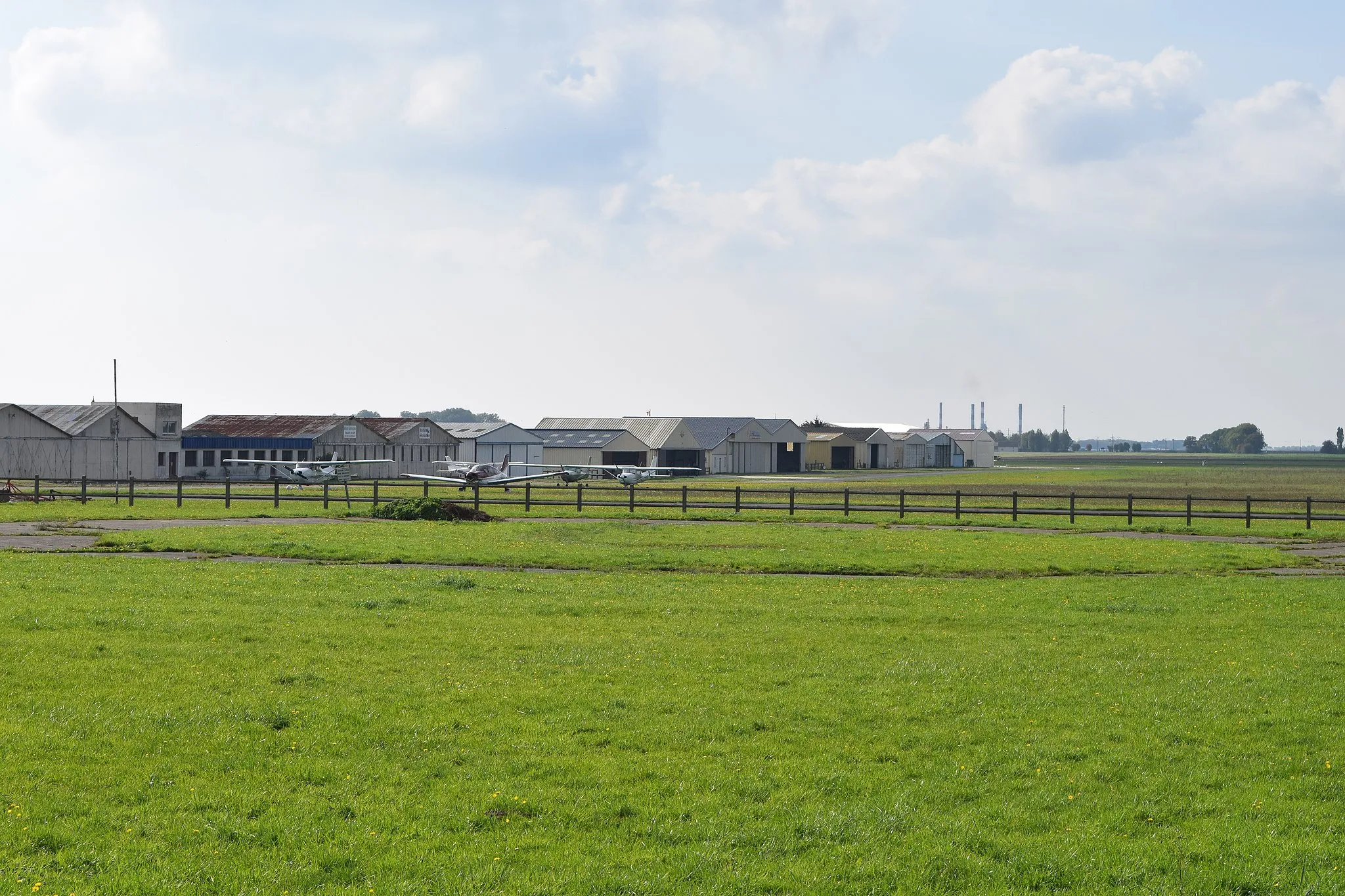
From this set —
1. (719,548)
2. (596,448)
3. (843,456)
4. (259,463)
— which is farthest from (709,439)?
(719,548)

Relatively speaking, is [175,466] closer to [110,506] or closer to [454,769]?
[110,506]

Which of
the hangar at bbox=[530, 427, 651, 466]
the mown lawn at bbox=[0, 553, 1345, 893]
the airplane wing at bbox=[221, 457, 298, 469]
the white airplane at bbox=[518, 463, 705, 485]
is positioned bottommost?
the mown lawn at bbox=[0, 553, 1345, 893]

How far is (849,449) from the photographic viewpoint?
475 ft

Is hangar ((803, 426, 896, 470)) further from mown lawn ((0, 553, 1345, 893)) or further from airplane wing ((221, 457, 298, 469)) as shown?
mown lawn ((0, 553, 1345, 893))

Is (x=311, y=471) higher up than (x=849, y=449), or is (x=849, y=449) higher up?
(x=849, y=449)

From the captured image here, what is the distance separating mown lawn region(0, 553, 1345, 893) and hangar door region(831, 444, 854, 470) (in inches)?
4821

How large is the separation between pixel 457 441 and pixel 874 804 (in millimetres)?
94704

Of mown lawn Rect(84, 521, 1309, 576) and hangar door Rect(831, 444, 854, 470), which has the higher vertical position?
hangar door Rect(831, 444, 854, 470)

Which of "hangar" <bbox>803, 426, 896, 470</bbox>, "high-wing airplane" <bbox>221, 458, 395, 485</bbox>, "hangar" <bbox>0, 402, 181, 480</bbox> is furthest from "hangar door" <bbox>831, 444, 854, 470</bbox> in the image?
"hangar" <bbox>0, 402, 181, 480</bbox>

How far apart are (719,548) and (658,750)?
20.9 meters

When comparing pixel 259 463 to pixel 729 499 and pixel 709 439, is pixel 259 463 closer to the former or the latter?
pixel 729 499

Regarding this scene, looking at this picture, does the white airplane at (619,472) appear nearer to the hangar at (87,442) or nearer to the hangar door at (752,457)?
the hangar door at (752,457)

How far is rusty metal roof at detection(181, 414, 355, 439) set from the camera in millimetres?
92500

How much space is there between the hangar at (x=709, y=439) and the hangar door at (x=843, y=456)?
14166mm
